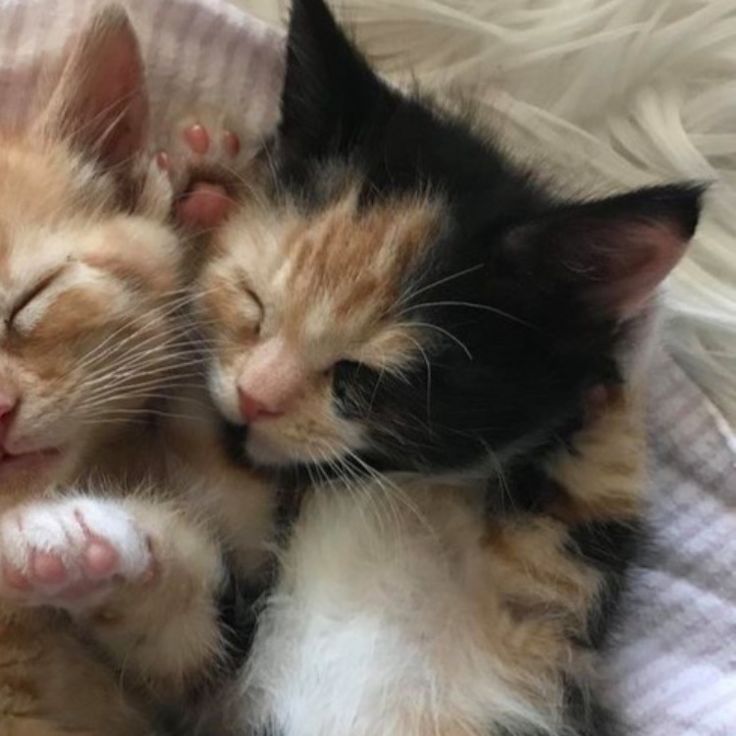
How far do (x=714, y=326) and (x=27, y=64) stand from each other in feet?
2.06

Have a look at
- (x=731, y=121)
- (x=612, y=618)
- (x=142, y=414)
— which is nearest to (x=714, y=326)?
(x=731, y=121)

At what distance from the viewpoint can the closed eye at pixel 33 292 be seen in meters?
0.86

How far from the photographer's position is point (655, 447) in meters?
1.06

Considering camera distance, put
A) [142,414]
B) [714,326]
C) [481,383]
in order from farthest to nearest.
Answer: [714,326] < [142,414] < [481,383]

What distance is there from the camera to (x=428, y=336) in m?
0.83

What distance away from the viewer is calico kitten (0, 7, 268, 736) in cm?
81

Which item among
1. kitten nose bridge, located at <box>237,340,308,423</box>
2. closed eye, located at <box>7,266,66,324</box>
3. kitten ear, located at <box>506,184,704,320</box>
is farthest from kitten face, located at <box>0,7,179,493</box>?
kitten ear, located at <box>506,184,704,320</box>

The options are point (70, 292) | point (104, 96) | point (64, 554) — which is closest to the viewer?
point (64, 554)

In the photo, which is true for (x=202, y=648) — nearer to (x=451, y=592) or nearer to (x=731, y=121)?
(x=451, y=592)

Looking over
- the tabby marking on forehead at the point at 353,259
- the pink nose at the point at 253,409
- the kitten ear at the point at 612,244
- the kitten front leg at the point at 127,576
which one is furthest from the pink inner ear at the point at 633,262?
the kitten front leg at the point at 127,576

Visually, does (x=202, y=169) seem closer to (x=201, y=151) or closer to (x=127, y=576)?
(x=201, y=151)

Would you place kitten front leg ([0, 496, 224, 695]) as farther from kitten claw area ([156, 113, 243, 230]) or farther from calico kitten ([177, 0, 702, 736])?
kitten claw area ([156, 113, 243, 230])

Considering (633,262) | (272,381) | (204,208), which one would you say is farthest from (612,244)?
(204,208)

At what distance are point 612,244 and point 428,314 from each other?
12cm
